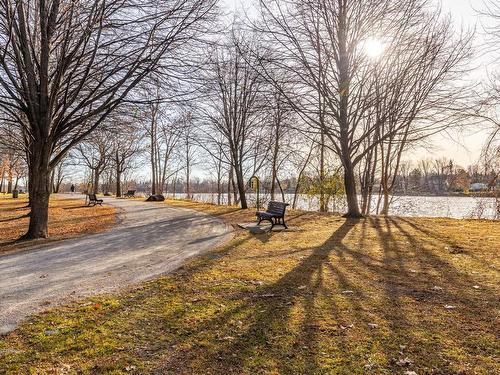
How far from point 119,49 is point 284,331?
9.85 m

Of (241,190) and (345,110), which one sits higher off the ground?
(345,110)

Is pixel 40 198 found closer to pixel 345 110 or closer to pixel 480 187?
pixel 345 110

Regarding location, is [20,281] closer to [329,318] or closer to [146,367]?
[146,367]

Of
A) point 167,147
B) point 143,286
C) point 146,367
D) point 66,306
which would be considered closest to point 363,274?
point 143,286

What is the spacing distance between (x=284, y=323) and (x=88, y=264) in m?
4.69

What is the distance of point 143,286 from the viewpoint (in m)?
5.68

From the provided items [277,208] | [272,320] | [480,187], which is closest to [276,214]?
[277,208]

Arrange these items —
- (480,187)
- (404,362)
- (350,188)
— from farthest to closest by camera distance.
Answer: (480,187), (350,188), (404,362)

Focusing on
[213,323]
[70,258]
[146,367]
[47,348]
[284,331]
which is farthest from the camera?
[70,258]

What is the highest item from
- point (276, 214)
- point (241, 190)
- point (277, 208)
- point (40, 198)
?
point (241, 190)

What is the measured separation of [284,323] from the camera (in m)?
4.21

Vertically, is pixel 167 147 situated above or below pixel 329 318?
above

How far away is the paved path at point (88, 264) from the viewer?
203 inches

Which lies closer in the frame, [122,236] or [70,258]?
[70,258]
